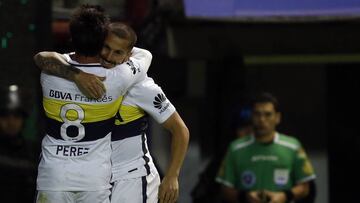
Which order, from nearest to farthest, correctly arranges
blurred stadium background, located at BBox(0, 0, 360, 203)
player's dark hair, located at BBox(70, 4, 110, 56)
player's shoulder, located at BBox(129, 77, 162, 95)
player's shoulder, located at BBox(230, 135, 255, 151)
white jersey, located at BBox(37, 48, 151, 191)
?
player's dark hair, located at BBox(70, 4, 110, 56)
white jersey, located at BBox(37, 48, 151, 191)
player's shoulder, located at BBox(129, 77, 162, 95)
blurred stadium background, located at BBox(0, 0, 360, 203)
player's shoulder, located at BBox(230, 135, 255, 151)

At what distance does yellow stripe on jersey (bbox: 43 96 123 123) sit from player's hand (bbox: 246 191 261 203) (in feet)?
10.5

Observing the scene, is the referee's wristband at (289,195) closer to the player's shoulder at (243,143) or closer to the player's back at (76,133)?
the player's shoulder at (243,143)

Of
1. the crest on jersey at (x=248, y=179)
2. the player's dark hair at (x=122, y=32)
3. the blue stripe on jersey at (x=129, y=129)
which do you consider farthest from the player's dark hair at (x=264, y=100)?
the player's dark hair at (x=122, y=32)

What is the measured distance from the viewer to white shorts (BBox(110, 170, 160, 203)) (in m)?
6.36

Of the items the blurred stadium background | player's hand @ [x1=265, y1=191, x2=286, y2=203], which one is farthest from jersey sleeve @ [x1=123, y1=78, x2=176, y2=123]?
player's hand @ [x1=265, y1=191, x2=286, y2=203]

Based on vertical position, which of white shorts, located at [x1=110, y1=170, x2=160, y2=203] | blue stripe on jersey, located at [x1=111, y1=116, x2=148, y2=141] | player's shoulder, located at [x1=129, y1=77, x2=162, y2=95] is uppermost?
player's shoulder, located at [x1=129, y1=77, x2=162, y2=95]

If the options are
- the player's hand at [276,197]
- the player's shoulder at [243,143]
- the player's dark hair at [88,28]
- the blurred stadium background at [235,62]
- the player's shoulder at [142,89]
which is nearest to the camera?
the player's dark hair at [88,28]

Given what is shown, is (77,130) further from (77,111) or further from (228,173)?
(228,173)

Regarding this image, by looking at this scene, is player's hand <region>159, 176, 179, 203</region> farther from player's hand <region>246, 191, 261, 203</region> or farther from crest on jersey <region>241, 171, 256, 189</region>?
crest on jersey <region>241, 171, 256, 189</region>

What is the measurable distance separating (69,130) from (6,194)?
119 inches

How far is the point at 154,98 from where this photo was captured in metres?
6.36

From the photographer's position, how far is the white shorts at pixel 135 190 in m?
6.36

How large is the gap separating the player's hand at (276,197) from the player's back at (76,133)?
316 cm

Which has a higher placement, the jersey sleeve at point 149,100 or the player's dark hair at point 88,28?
the player's dark hair at point 88,28
